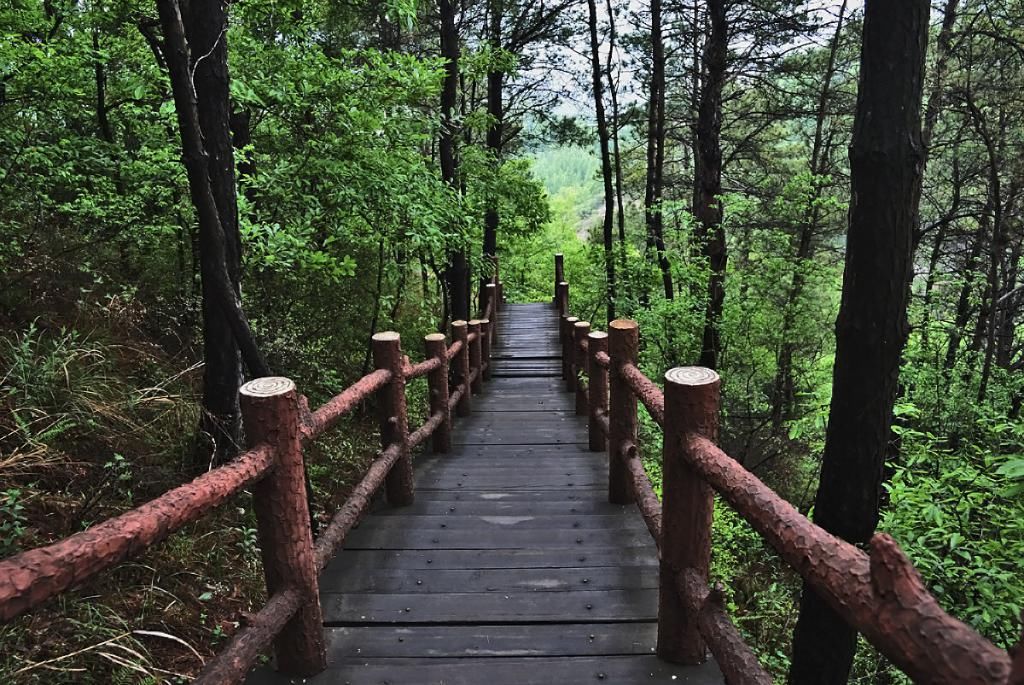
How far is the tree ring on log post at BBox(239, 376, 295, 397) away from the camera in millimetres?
2279

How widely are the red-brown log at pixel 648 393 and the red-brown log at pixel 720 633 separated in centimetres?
63

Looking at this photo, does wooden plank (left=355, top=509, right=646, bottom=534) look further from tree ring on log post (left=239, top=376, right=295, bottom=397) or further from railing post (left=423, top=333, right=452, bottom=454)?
tree ring on log post (left=239, top=376, right=295, bottom=397)

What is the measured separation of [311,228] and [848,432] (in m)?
5.05

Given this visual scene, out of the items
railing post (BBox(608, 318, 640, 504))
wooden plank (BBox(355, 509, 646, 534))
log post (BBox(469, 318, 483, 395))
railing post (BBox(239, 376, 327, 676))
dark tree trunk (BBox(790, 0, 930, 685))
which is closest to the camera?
railing post (BBox(239, 376, 327, 676))

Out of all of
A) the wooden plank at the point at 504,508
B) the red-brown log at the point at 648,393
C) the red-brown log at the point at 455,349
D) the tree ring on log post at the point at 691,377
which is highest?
the tree ring on log post at the point at 691,377

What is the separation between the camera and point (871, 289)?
3.03m

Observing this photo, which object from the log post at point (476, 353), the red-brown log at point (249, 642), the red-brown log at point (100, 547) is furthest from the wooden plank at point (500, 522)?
the log post at point (476, 353)

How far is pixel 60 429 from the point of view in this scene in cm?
348

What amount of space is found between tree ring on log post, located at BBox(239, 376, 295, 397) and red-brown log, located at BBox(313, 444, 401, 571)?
82 centimetres

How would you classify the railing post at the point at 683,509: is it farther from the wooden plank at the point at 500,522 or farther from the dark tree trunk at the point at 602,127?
the dark tree trunk at the point at 602,127

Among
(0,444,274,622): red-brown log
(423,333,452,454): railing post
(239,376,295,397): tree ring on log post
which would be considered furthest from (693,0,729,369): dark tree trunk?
(0,444,274,622): red-brown log

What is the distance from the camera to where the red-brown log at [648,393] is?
2.79 meters

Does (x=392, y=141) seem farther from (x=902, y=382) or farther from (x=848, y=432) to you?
(x=902, y=382)

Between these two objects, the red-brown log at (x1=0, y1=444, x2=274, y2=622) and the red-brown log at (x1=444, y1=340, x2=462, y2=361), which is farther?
the red-brown log at (x1=444, y1=340, x2=462, y2=361)
